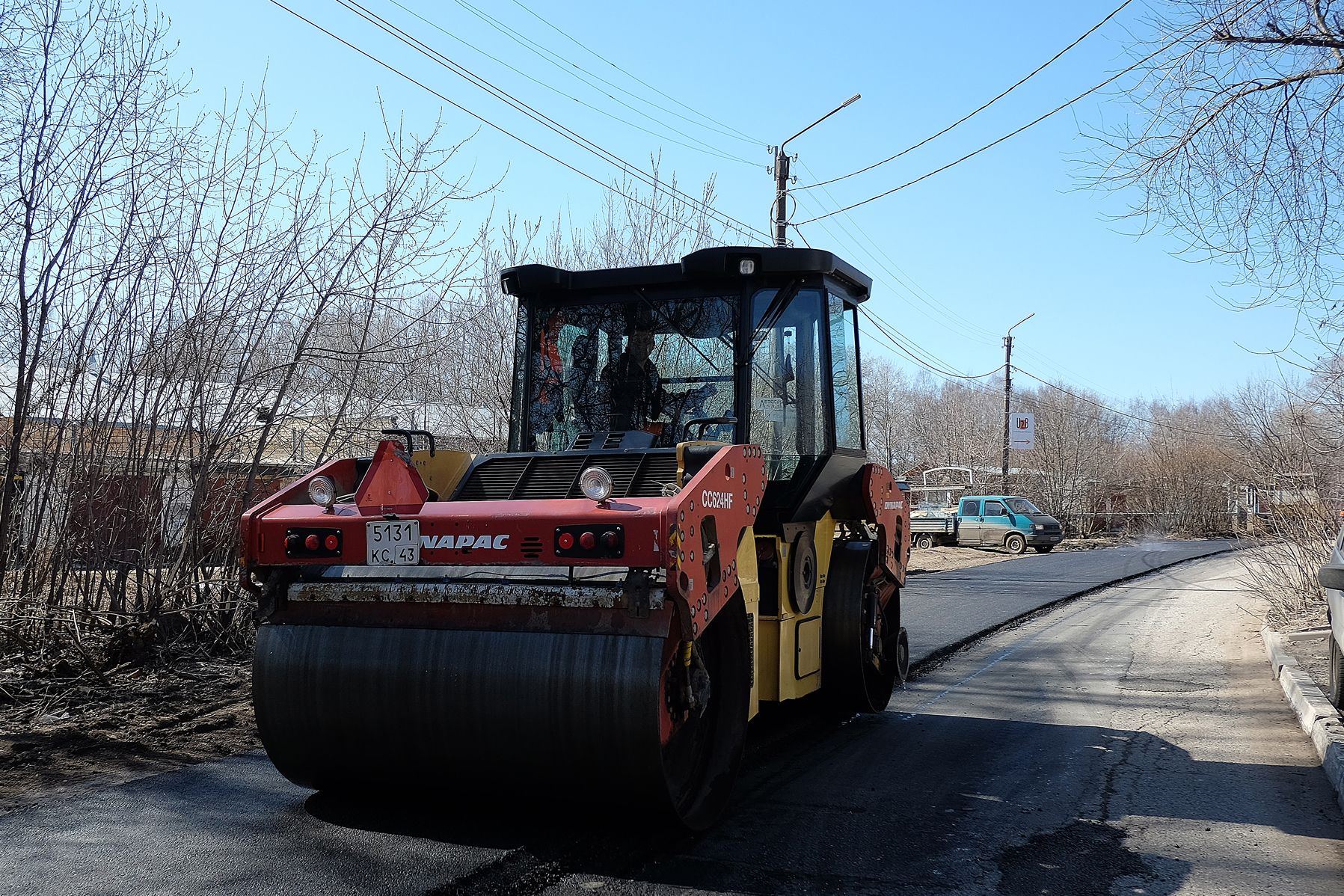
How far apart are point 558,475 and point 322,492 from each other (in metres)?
1.11

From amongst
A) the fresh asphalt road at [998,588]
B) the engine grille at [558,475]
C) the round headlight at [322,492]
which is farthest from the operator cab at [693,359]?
the fresh asphalt road at [998,588]

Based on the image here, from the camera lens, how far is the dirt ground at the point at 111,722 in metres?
5.52

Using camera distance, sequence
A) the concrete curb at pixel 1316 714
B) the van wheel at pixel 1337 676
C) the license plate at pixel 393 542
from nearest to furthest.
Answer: the license plate at pixel 393 542
the concrete curb at pixel 1316 714
the van wheel at pixel 1337 676

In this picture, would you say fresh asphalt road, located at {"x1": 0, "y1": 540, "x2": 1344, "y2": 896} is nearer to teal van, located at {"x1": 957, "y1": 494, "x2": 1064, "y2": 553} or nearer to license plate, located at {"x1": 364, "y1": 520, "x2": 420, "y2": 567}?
license plate, located at {"x1": 364, "y1": 520, "x2": 420, "y2": 567}

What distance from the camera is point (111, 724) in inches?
259

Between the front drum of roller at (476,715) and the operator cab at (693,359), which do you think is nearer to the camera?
the front drum of roller at (476,715)

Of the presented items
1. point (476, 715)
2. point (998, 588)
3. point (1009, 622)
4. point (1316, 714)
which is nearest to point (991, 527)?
point (998, 588)

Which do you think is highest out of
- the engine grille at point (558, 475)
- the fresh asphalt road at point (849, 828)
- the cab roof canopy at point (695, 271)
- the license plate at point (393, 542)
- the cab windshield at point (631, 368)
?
the cab roof canopy at point (695, 271)

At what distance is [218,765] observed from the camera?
5.70 meters

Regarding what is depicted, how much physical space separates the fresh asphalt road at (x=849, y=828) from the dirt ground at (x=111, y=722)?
1.10 ft

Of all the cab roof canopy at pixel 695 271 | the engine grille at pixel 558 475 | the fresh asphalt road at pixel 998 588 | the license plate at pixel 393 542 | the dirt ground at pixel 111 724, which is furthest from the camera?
the fresh asphalt road at pixel 998 588

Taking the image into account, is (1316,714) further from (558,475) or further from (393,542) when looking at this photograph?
(393,542)

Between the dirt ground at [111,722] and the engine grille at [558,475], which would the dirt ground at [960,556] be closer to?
the dirt ground at [111,722]

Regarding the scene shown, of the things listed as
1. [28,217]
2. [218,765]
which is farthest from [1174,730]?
[28,217]
